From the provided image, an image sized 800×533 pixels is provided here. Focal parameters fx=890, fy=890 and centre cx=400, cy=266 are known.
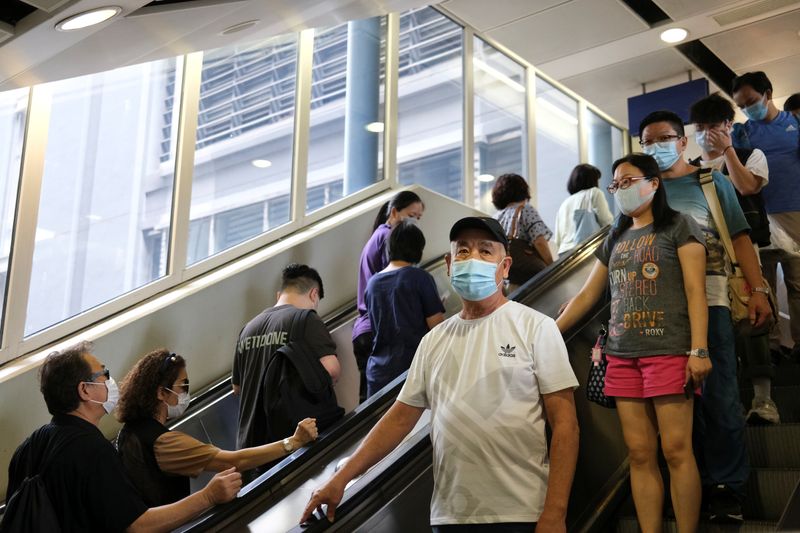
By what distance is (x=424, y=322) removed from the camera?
16.8 feet

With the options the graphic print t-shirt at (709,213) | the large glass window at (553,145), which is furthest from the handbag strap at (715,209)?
the large glass window at (553,145)

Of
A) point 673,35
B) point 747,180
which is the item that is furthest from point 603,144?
point 747,180

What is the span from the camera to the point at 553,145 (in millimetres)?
13836

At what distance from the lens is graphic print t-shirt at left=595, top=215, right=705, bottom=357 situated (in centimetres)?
364

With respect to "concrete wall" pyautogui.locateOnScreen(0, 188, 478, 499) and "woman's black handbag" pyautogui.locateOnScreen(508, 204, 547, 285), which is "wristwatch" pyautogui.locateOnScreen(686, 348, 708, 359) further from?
"concrete wall" pyautogui.locateOnScreen(0, 188, 478, 499)

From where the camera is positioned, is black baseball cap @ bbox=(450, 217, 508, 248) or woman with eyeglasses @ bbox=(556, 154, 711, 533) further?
woman with eyeglasses @ bbox=(556, 154, 711, 533)

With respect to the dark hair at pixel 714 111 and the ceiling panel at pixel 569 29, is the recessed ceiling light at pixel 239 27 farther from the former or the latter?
the ceiling panel at pixel 569 29

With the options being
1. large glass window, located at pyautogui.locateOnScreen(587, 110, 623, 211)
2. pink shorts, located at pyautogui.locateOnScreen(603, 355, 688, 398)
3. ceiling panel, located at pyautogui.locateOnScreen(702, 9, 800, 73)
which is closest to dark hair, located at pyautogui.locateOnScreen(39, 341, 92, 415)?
pink shorts, located at pyautogui.locateOnScreen(603, 355, 688, 398)

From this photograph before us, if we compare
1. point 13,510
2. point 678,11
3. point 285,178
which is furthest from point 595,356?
point 678,11

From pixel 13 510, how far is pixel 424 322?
248 centimetres

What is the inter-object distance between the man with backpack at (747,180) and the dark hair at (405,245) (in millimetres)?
1668

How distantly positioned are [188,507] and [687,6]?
921cm

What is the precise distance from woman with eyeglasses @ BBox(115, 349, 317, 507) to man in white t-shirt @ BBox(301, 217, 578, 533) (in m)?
0.99

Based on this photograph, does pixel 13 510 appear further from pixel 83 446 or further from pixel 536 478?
pixel 536 478
